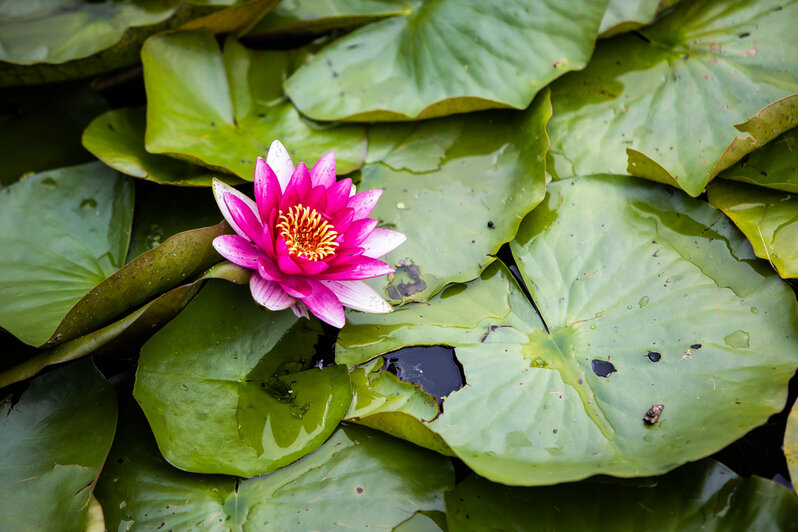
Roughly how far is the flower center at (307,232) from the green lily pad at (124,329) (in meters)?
0.15

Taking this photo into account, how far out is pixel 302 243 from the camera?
60.8 inches

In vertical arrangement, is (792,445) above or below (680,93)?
below

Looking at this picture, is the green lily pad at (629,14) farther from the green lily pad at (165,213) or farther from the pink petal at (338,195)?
the green lily pad at (165,213)

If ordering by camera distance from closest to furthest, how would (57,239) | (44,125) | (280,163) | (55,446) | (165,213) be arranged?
(55,446)
(280,163)
(57,239)
(165,213)
(44,125)

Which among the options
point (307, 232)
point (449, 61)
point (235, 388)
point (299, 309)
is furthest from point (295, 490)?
point (449, 61)

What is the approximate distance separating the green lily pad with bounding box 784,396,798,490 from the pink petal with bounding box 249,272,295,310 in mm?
1275

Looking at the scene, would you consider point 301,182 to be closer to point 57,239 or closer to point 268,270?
point 268,270

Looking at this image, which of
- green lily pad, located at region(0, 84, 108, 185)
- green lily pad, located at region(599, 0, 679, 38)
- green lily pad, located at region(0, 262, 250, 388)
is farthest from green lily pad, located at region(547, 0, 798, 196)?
green lily pad, located at region(0, 84, 108, 185)

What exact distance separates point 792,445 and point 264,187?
57.7 inches

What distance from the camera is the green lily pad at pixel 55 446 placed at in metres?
1.29

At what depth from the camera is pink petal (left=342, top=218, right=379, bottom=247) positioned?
5.05ft

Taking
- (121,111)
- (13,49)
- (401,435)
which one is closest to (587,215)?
(401,435)

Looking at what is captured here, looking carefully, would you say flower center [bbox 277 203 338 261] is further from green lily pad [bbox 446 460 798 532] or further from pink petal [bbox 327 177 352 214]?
green lily pad [bbox 446 460 798 532]

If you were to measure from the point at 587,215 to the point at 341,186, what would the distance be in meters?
0.78
